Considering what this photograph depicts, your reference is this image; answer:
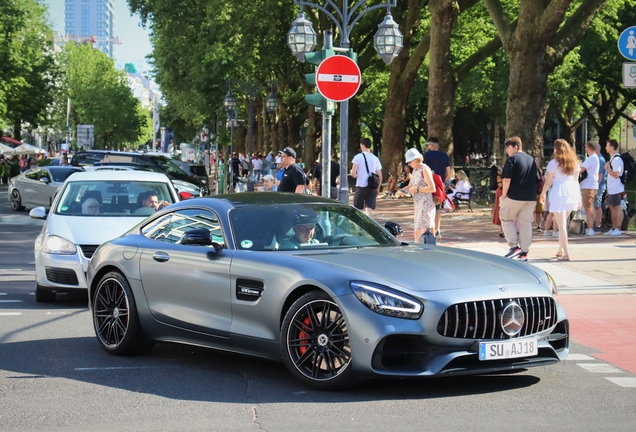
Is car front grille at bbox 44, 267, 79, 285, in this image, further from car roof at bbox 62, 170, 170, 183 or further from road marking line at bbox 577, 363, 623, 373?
road marking line at bbox 577, 363, 623, 373

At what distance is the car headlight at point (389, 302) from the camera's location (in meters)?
6.46

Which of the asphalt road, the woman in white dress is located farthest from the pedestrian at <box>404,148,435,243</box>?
the asphalt road

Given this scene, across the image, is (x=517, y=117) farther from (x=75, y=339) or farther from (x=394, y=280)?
(x=394, y=280)

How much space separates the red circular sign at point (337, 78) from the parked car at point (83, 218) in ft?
8.92

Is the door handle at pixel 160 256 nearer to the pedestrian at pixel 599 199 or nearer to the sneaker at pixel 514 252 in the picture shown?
the sneaker at pixel 514 252

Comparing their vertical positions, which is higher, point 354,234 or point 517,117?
point 517,117

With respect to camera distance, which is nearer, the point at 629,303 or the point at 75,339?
the point at 75,339

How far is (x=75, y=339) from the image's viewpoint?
930 cm

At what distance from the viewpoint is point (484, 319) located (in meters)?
6.62

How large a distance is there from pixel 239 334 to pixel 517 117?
17.2 metres

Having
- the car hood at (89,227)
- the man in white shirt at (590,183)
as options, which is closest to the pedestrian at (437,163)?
the man in white shirt at (590,183)

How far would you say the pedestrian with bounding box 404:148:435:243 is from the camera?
1501cm

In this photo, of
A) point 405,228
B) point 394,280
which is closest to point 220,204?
point 394,280

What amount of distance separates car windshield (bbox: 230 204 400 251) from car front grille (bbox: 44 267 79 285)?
409 centimetres
